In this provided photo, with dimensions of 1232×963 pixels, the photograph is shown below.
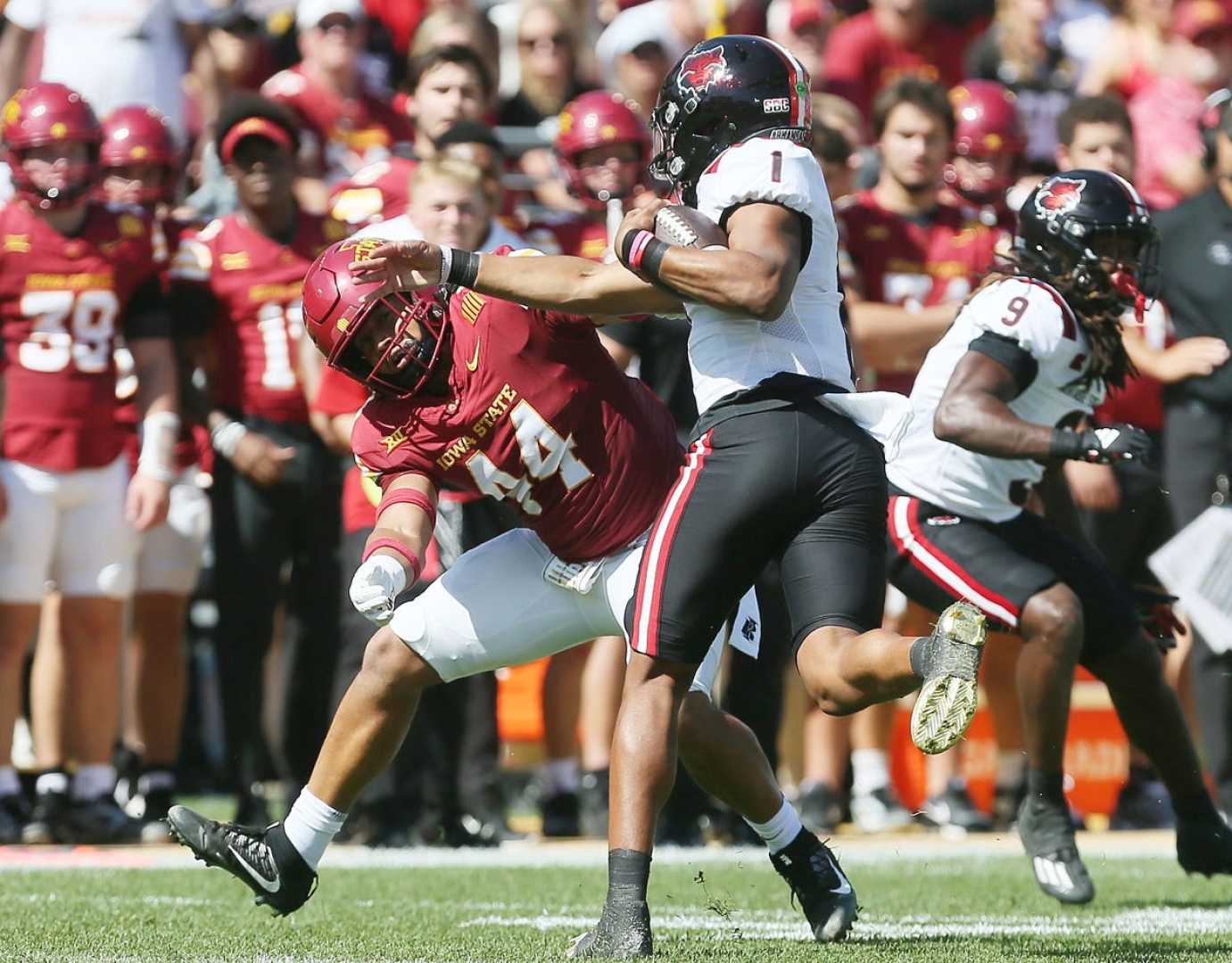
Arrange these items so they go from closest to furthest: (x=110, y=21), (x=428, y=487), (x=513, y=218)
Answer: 1. (x=428, y=487)
2. (x=513, y=218)
3. (x=110, y=21)

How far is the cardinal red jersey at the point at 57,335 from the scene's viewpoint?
22.7 feet

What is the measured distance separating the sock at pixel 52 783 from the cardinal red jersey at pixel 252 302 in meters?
1.35

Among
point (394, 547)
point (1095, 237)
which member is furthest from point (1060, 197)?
point (394, 547)

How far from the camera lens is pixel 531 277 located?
4305 mm

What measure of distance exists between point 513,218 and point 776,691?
1.99 m

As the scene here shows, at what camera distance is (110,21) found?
8.23m

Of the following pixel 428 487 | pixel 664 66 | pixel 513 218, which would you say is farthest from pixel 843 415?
pixel 664 66

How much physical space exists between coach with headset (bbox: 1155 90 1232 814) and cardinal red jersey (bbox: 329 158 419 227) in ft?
8.40

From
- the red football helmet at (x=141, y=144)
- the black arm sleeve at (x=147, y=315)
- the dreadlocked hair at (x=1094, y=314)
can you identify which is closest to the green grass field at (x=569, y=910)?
the dreadlocked hair at (x=1094, y=314)

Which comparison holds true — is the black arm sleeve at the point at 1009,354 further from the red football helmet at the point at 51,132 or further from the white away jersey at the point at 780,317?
the red football helmet at the point at 51,132

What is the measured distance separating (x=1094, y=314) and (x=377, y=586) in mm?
2301

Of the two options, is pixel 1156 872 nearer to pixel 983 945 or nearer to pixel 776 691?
pixel 776 691

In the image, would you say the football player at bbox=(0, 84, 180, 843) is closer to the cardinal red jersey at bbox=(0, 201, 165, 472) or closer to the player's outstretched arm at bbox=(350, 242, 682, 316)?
the cardinal red jersey at bbox=(0, 201, 165, 472)

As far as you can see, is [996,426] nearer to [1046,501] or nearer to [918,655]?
[1046,501]
